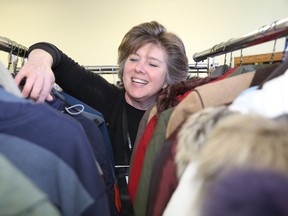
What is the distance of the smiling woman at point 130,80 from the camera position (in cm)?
100

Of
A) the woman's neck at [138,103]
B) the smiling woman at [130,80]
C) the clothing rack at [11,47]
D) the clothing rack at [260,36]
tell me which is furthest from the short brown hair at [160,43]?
the clothing rack at [11,47]

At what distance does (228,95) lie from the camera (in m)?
0.48

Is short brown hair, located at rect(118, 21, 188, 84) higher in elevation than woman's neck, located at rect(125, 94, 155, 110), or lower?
higher

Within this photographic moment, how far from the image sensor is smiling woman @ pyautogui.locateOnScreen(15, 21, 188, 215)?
39.4 inches

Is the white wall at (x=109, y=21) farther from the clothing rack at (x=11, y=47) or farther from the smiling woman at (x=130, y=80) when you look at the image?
the clothing rack at (x=11, y=47)

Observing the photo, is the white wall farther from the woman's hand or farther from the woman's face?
the woman's hand

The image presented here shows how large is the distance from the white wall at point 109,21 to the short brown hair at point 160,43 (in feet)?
5.01

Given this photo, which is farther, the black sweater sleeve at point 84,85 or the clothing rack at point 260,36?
the black sweater sleeve at point 84,85

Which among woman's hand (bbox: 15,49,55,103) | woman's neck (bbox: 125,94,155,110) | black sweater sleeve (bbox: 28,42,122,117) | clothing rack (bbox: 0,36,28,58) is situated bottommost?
woman's neck (bbox: 125,94,155,110)

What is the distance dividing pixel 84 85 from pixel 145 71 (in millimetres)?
243

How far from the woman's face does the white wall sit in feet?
5.26

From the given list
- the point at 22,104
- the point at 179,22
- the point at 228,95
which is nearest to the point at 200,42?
the point at 179,22

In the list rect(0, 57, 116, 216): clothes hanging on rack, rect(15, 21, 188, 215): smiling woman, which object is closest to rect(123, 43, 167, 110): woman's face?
rect(15, 21, 188, 215): smiling woman

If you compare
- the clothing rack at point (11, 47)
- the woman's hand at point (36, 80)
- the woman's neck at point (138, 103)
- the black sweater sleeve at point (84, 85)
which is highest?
the clothing rack at point (11, 47)
